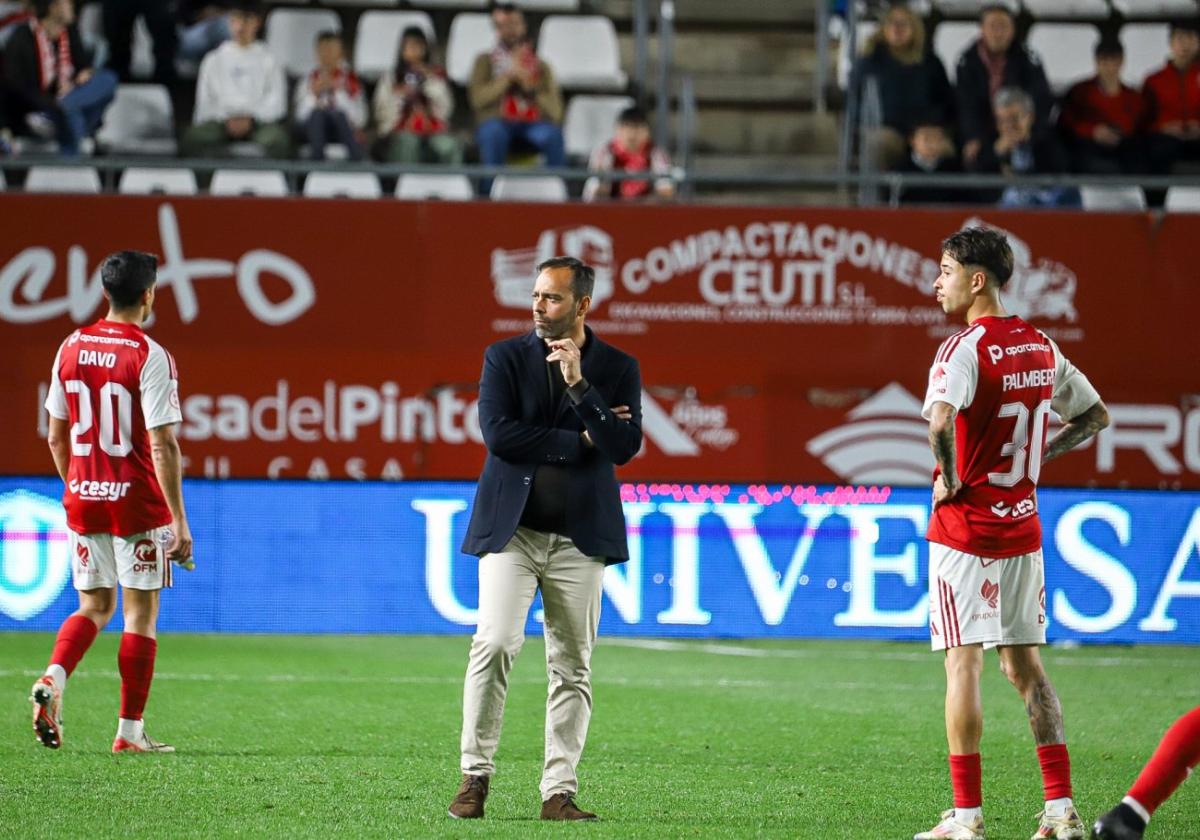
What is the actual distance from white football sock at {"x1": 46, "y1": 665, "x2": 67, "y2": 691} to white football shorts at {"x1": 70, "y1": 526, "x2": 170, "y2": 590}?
1.35 ft

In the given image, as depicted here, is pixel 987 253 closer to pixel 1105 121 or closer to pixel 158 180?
pixel 158 180

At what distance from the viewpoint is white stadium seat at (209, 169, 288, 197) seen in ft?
51.3

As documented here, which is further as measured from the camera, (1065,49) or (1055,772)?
A: (1065,49)

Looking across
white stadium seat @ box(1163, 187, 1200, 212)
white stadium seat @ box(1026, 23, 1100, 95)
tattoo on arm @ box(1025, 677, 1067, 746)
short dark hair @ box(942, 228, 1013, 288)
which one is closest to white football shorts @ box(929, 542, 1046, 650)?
tattoo on arm @ box(1025, 677, 1067, 746)

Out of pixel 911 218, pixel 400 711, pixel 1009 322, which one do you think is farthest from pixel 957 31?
pixel 1009 322

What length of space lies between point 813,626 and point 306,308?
512 cm

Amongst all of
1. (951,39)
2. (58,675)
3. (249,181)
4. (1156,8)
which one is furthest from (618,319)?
(58,675)

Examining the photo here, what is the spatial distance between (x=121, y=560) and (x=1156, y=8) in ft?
44.1

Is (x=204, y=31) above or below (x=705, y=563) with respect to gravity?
above

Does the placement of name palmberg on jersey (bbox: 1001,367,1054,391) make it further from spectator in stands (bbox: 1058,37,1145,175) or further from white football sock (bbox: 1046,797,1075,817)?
spectator in stands (bbox: 1058,37,1145,175)

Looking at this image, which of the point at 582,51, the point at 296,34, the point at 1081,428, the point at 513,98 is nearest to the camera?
the point at 1081,428

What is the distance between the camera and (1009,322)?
20.4ft

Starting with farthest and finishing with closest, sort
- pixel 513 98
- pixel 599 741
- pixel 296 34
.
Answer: pixel 296 34, pixel 513 98, pixel 599 741

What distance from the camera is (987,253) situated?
6.15 m
